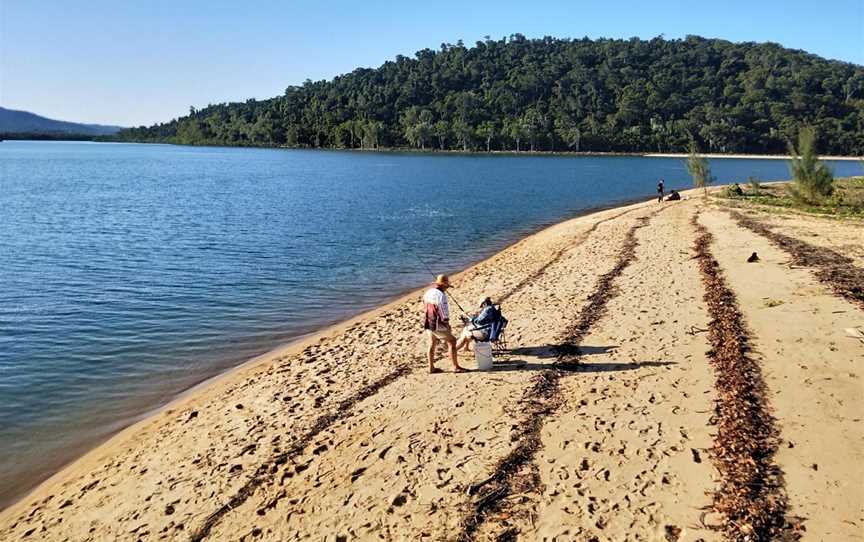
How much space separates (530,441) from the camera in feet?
29.1

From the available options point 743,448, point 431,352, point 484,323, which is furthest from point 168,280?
point 743,448

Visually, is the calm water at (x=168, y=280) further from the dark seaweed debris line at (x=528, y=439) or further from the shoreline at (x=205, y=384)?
the dark seaweed debris line at (x=528, y=439)

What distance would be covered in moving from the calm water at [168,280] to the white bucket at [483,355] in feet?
21.9

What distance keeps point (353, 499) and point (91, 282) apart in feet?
63.6

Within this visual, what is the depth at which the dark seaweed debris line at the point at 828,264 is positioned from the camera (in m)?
15.2

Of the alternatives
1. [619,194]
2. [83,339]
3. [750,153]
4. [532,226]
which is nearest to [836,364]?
[83,339]

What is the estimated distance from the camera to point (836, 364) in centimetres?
1091

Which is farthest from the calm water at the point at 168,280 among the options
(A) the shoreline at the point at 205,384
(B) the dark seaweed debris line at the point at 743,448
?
(B) the dark seaweed debris line at the point at 743,448

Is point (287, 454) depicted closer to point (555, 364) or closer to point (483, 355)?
point (483, 355)

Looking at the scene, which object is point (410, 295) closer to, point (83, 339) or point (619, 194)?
point (83, 339)

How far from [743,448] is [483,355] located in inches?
195

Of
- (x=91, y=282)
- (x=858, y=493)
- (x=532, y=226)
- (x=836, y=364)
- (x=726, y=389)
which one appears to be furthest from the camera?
(x=532, y=226)

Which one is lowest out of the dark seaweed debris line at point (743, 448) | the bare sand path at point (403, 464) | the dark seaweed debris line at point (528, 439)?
the bare sand path at point (403, 464)

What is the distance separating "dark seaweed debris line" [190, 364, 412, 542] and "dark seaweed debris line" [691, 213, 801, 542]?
5938 millimetres
